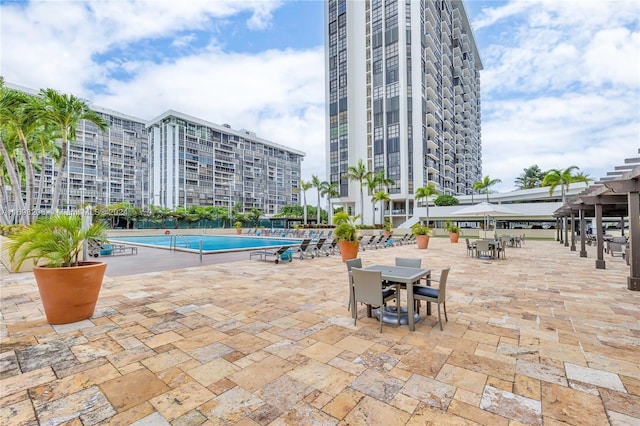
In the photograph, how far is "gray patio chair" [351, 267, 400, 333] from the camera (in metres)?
3.72

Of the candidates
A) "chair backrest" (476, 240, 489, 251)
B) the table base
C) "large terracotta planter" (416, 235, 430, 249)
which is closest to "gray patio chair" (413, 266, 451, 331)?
the table base

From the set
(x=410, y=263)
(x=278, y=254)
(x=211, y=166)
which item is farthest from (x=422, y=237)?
(x=211, y=166)

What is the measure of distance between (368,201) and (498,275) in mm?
35780

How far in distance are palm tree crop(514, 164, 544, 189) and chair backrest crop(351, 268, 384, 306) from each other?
59.4 metres

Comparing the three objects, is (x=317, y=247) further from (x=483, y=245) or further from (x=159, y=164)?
(x=159, y=164)

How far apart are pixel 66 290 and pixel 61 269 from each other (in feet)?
1.11

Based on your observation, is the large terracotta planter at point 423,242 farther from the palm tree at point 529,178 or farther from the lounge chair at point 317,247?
the palm tree at point 529,178

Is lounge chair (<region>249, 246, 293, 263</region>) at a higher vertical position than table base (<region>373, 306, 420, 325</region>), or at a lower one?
higher

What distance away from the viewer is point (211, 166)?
74.6 meters

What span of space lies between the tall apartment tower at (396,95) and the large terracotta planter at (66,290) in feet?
128

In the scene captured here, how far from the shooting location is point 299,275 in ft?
25.7

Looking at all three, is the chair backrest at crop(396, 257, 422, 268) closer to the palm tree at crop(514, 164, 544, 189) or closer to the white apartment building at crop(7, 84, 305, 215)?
the palm tree at crop(514, 164, 544, 189)

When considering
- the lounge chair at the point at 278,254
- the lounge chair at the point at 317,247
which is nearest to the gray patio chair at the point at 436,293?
the lounge chair at the point at 278,254

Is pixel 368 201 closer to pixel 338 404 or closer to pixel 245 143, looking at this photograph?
pixel 338 404
